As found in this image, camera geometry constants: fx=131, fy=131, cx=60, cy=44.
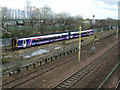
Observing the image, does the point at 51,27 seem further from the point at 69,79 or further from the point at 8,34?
the point at 69,79

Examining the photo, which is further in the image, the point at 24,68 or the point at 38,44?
the point at 38,44

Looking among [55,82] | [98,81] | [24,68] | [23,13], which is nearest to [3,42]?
[24,68]

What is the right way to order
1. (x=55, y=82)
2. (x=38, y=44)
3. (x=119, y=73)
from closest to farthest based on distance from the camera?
(x=55, y=82) < (x=119, y=73) < (x=38, y=44)

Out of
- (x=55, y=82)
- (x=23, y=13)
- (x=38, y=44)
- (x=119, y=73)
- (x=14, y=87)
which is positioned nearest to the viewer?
(x=14, y=87)

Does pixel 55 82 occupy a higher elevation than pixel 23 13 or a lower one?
lower

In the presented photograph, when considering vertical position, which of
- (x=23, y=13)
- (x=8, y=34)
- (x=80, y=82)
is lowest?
(x=80, y=82)

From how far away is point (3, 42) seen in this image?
2739cm

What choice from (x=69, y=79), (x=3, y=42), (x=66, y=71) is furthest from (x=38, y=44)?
(x=69, y=79)

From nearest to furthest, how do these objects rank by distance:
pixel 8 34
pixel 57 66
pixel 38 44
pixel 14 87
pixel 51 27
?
pixel 14 87 → pixel 57 66 → pixel 38 44 → pixel 8 34 → pixel 51 27

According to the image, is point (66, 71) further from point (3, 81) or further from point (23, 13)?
point (23, 13)

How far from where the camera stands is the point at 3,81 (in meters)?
10.9

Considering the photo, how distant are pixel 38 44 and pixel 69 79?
16.8 m

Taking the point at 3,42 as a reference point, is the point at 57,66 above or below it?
below

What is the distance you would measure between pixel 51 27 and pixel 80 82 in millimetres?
37773
